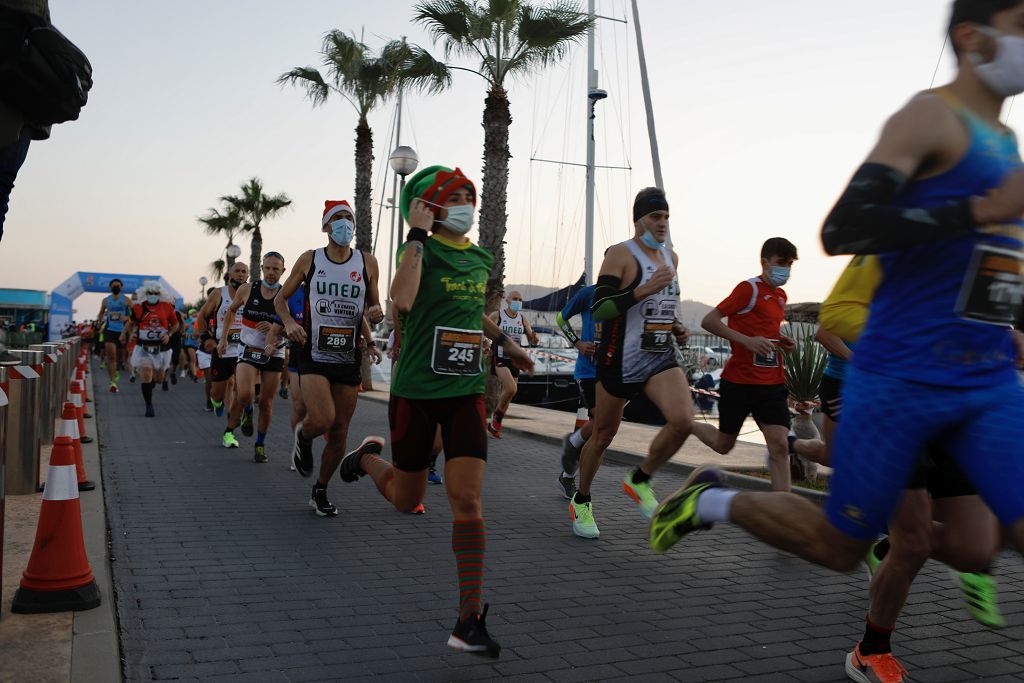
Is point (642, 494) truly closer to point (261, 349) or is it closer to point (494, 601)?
point (494, 601)

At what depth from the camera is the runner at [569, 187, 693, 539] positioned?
6109mm

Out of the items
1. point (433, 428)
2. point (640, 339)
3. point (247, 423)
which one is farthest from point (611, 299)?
point (247, 423)

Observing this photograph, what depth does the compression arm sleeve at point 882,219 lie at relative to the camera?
8.01ft

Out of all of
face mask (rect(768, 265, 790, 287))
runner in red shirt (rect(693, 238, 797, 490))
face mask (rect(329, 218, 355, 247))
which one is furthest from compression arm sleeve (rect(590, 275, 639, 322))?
face mask (rect(329, 218, 355, 247))

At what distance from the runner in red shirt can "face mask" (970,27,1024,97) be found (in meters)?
3.85

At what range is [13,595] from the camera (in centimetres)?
438

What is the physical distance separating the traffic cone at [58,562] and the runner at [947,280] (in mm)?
3394

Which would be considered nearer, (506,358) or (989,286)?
(989,286)

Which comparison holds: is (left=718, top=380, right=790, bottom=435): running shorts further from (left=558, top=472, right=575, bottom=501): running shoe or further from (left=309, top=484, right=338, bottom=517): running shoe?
(left=309, top=484, right=338, bottom=517): running shoe

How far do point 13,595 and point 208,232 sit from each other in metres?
47.2

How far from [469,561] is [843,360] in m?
2.67

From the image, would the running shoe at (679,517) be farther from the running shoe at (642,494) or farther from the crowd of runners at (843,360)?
the running shoe at (642,494)

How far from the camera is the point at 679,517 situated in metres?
3.19

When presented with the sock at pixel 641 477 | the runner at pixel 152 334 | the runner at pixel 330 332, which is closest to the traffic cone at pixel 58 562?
the runner at pixel 330 332
